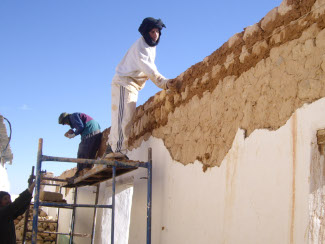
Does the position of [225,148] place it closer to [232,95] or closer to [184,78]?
[232,95]


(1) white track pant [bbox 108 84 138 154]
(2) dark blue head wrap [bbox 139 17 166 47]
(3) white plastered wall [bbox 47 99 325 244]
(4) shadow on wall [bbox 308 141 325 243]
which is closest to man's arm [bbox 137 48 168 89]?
(2) dark blue head wrap [bbox 139 17 166 47]

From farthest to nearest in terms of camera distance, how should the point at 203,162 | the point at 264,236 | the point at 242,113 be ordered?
the point at 203,162 < the point at 242,113 < the point at 264,236

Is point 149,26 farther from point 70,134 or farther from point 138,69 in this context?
point 70,134

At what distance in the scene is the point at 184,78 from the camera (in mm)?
4148

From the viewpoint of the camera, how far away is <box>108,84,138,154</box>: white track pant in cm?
481

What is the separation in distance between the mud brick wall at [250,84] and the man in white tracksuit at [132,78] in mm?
414

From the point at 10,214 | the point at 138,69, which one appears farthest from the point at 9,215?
the point at 138,69

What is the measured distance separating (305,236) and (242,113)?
1.08 metres

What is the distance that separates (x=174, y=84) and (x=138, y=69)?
0.60 metres

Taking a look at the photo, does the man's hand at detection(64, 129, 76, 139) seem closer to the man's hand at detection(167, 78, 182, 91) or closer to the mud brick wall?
the mud brick wall

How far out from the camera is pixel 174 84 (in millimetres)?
4254

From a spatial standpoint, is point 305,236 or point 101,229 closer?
point 305,236

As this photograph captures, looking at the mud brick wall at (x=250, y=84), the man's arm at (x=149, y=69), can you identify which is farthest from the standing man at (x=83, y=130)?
the mud brick wall at (x=250, y=84)

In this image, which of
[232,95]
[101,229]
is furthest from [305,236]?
[101,229]
